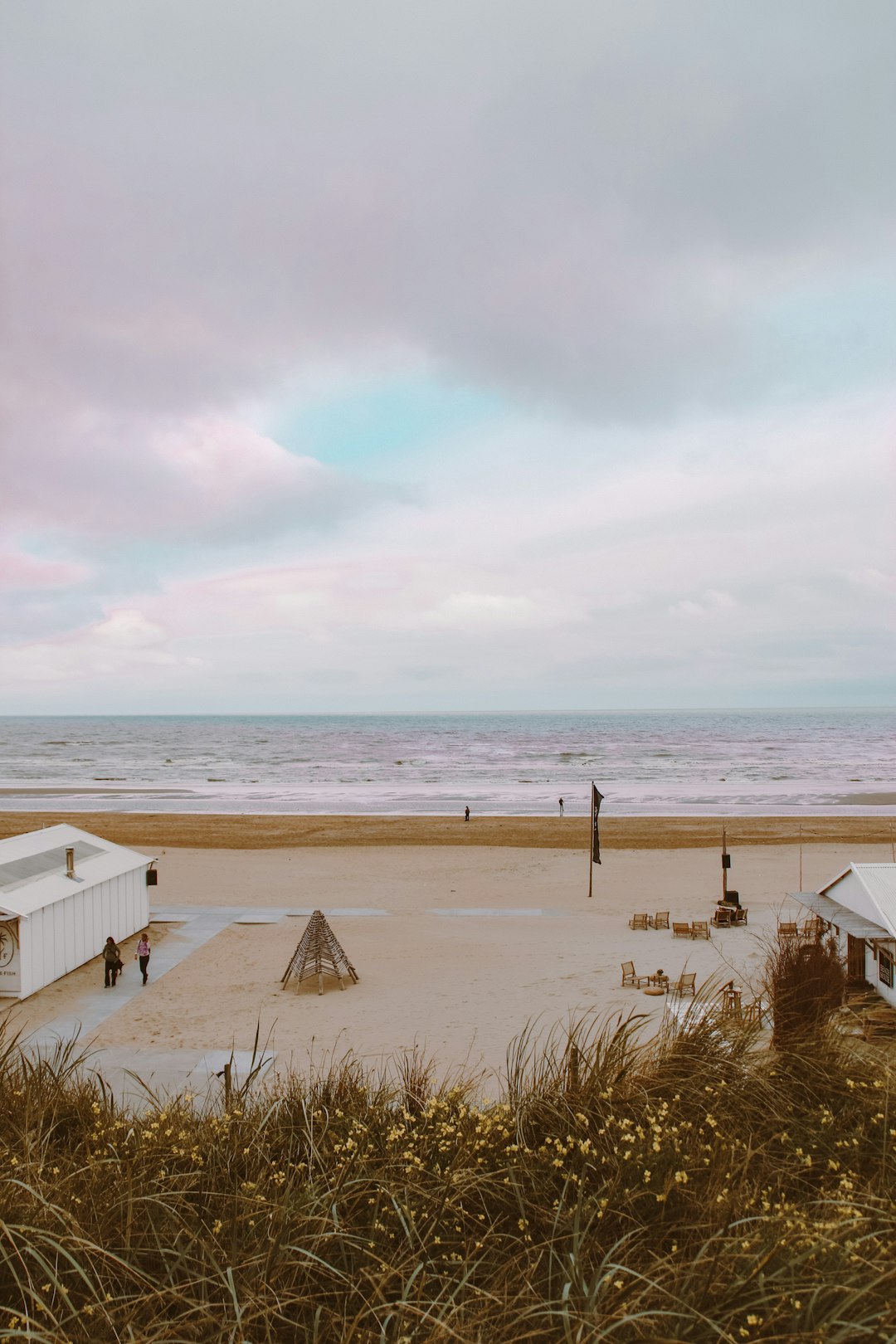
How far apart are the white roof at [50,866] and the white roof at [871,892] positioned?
1556 centimetres

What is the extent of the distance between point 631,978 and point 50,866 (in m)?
12.6

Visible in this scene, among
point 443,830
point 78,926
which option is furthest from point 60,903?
point 443,830

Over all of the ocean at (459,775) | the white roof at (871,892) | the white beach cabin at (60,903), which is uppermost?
the white roof at (871,892)

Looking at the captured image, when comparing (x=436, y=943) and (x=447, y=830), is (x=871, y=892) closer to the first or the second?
(x=436, y=943)

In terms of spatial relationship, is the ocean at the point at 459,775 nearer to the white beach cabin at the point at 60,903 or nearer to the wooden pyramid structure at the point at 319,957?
the white beach cabin at the point at 60,903

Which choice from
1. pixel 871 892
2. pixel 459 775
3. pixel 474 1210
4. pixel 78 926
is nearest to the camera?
pixel 474 1210

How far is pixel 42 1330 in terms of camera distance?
3.05 meters

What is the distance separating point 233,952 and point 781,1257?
17787mm

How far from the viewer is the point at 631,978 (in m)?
16.6

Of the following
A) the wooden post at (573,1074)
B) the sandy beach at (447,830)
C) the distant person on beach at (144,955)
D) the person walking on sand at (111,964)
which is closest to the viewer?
the wooden post at (573,1074)

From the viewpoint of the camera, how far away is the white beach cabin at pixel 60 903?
52.5 ft

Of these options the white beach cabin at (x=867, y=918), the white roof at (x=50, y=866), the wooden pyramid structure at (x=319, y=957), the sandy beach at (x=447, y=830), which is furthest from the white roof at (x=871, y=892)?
the white roof at (x=50, y=866)

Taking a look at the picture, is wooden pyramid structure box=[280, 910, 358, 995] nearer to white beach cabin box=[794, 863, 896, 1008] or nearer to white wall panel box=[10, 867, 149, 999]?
white wall panel box=[10, 867, 149, 999]

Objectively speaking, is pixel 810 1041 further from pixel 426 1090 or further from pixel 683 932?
pixel 683 932
